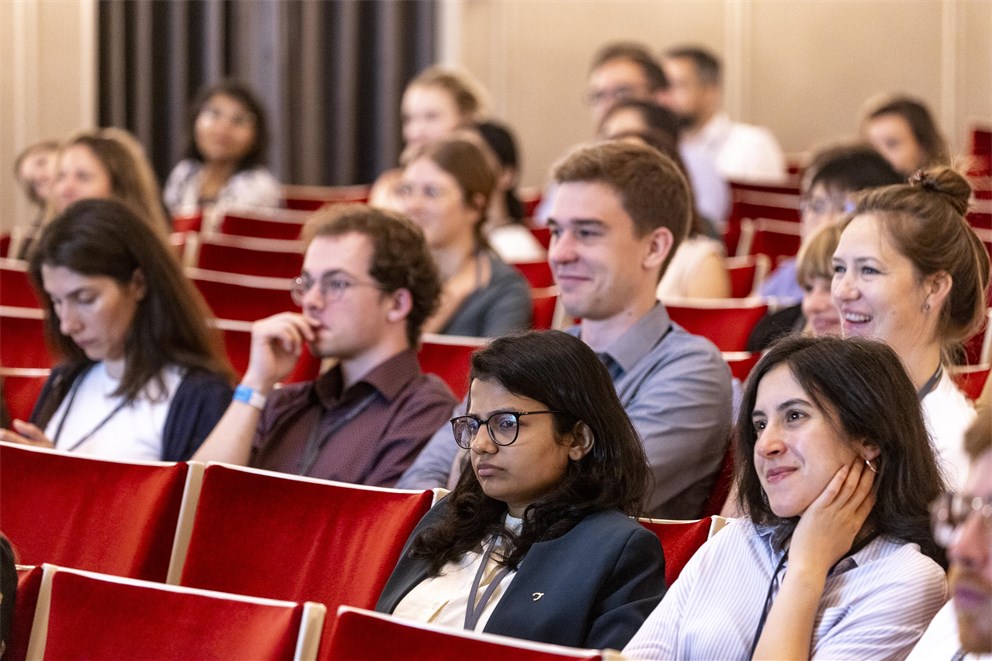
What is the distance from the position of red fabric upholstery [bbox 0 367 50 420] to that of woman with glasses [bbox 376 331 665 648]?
142 cm

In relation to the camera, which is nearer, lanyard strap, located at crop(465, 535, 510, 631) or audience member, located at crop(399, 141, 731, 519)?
lanyard strap, located at crop(465, 535, 510, 631)

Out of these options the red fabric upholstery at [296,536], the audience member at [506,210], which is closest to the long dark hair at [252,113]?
the audience member at [506,210]

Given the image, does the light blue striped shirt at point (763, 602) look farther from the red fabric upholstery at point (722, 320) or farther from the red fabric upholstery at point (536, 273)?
the red fabric upholstery at point (536, 273)

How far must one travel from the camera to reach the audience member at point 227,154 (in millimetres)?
5789

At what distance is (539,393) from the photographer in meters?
2.07

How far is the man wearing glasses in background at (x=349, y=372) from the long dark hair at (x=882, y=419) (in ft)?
3.36

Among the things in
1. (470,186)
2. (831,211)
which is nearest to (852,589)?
(831,211)

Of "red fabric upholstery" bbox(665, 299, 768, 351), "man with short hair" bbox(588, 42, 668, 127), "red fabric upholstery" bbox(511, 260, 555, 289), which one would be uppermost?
"man with short hair" bbox(588, 42, 668, 127)

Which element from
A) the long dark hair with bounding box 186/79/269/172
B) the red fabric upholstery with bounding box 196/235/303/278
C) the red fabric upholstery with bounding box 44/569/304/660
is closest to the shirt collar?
the red fabric upholstery with bounding box 44/569/304/660

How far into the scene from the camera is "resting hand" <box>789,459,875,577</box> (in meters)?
1.81

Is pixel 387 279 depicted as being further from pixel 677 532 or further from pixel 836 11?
pixel 836 11

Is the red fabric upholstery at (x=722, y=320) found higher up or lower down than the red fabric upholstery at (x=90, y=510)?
higher up

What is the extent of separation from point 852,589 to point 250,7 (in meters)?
6.45

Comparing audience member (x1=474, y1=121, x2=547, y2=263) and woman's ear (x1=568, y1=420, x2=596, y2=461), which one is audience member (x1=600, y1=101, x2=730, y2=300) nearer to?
audience member (x1=474, y1=121, x2=547, y2=263)
